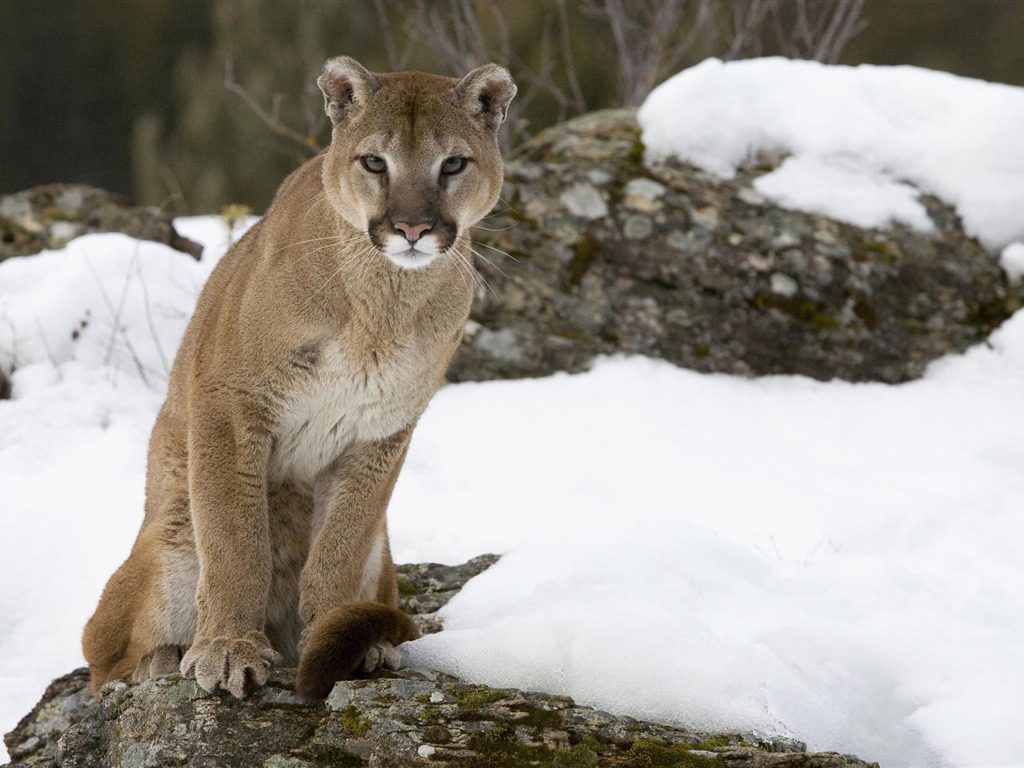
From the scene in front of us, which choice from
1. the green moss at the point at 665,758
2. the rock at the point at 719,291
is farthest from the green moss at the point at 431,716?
the rock at the point at 719,291

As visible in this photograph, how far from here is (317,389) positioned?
12.3ft

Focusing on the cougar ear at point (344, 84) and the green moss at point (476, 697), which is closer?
the green moss at point (476, 697)

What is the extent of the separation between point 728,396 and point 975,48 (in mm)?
14224

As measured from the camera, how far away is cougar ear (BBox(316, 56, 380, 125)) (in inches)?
154

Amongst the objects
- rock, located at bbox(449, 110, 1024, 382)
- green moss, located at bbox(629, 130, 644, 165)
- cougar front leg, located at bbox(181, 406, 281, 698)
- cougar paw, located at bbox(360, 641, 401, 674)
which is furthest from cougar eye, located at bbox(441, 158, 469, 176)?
green moss, located at bbox(629, 130, 644, 165)

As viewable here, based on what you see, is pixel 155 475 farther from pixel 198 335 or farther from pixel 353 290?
pixel 353 290

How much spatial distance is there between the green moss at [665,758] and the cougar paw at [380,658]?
87 cm

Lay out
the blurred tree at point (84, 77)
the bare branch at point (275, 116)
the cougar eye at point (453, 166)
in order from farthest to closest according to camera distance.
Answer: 1. the blurred tree at point (84, 77)
2. the bare branch at point (275, 116)
3. the cougar eye at point (453, 166)

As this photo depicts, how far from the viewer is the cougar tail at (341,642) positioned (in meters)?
3.27

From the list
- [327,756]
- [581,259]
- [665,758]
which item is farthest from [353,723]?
[581,259]

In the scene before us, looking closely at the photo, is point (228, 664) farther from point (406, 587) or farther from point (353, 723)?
point (406, 587)

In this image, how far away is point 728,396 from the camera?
7.02 meters

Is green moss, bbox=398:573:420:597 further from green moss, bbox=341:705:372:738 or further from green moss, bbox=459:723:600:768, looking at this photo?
green moss, bbox=459:723:600:768

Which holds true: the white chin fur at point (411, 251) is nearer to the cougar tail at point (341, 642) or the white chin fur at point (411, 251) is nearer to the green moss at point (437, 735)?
the cougar tail at point (341, 642)
